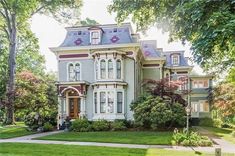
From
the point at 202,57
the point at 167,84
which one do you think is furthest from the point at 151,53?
the point at 202,57

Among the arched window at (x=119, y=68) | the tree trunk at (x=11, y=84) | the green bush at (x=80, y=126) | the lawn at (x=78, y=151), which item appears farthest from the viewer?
the tree trunk at (x=11, y=84)

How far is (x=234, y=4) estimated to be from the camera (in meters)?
7.31

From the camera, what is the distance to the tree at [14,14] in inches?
1017

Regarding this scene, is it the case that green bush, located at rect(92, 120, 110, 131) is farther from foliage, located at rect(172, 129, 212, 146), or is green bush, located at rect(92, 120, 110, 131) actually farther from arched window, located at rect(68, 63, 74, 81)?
foliage, located at rect(172, 129, 212, 146)

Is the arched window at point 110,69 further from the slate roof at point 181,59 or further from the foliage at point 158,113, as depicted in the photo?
the slate roof at point 181,59

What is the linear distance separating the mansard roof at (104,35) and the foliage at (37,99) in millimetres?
3667

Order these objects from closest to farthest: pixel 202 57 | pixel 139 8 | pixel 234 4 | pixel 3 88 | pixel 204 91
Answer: pixel 234 4 < pixel 202 57 < pixel 139 8 < pixel 3 88 < pixel 204 91

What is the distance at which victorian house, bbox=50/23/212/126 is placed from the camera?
78.3 ft

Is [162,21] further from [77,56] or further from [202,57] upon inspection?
A: [77,56]

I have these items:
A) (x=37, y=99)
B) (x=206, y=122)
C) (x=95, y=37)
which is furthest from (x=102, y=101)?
(x=206, y=122)

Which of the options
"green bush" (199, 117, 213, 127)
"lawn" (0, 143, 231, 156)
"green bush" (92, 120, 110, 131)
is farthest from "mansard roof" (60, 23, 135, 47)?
"green bush" (199, 117, 213, 127)

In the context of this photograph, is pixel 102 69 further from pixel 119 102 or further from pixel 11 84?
pixel 11 84

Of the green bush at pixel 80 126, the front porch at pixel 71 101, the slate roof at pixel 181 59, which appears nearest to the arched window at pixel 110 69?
the front porch at pixel 71 101

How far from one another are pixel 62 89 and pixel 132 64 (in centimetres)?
580
